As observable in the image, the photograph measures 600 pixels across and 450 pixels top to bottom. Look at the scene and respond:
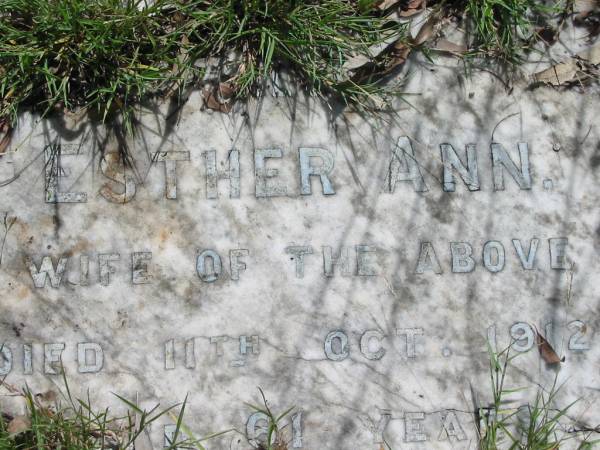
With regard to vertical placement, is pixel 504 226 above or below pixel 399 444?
above

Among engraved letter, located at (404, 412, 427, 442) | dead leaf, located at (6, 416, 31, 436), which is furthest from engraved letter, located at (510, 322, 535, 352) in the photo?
dead leaf, located at (6, 416, 31, 436)

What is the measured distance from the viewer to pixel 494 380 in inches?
95.9

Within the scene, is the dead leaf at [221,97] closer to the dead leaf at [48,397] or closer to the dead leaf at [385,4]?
the dead leaf at [385,4]

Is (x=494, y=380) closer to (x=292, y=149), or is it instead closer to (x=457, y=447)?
(x=457, y=447)

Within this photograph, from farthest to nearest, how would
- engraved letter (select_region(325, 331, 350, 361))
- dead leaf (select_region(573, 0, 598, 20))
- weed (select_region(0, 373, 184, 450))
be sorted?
dead leaf (select_region(573, 0, 598, 20)) → engraved letter (select_region(325, 331, 350, 361)) → weed (select_region(0, 373, 184, 450))

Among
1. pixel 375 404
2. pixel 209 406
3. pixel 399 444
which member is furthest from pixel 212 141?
pixel 399 444

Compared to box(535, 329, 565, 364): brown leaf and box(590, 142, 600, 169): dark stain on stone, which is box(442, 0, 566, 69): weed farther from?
box(535, 329, 565, 364): brown leaf

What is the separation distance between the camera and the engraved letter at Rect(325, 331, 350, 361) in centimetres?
243

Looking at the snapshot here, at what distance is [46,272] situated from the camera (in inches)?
95.4

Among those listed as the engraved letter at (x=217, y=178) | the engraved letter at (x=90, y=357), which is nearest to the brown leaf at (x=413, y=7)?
the engraved letter at (x=217, y=178)

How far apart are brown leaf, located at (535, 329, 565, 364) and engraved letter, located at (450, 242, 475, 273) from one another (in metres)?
0.32

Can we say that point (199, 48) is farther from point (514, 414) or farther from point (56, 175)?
point (514, 414)

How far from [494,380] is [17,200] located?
68.4 inches

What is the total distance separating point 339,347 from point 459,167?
29.4 inches
